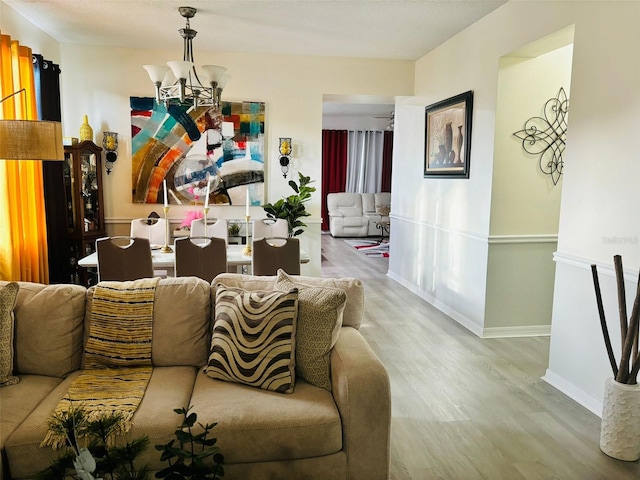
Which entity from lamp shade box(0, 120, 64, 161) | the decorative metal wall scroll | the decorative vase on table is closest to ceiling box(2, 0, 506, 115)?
the decorative vase on table

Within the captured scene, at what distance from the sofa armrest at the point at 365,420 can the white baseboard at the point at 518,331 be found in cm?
248

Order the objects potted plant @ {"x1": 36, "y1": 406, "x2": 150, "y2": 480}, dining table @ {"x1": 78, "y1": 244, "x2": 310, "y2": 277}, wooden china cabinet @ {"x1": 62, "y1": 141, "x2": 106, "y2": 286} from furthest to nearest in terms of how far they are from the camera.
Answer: wooden china cabinet @ {"x1": 62, "y1": 141, "x2": 106, "y2": 286}
dining table @ {"x1": 78, "y1": 244, "x2": 310, "y2": 277}
potted plant @ {"x1": 36, "y1": 406, "x2": 150, "y2": 480}

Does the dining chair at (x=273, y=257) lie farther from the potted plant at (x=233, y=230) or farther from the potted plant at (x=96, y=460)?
the potted plant at (x=96, y=460)

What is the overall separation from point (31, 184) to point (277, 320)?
3.01 m

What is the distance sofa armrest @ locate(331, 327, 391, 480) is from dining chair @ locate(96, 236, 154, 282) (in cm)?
200

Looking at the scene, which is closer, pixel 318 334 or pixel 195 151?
pixel 318 334

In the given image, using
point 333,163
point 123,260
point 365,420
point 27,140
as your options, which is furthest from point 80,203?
point 333,163

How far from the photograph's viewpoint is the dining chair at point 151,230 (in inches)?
174

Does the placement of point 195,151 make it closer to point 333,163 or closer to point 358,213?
point 358,213

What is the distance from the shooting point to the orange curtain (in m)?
3.62

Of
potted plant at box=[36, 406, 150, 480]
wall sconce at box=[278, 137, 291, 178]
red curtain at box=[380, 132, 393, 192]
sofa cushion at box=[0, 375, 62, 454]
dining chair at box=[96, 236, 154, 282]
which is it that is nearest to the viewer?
potted plant at box=[36, 406, 150, 480]

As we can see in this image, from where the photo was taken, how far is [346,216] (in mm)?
10758

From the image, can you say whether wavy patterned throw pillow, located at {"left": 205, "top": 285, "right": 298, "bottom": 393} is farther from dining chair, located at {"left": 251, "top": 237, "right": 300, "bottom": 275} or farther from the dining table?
the dining table

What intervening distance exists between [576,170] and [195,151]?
3.78m
